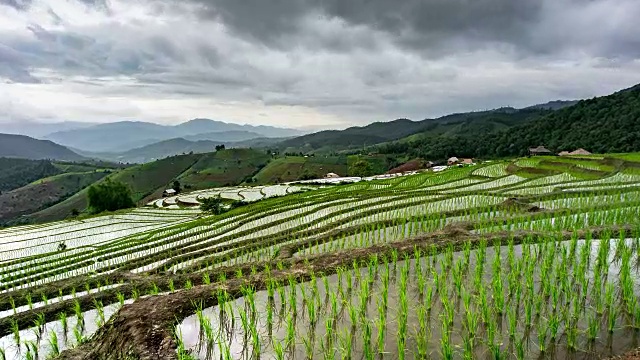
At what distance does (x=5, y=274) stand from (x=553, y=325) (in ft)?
65.6

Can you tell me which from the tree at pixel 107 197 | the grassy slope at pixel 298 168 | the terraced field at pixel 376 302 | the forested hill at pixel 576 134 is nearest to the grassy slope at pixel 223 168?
the grassy slope at pixel 298 168

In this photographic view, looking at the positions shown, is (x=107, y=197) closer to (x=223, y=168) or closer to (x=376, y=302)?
(x=376, y=302)

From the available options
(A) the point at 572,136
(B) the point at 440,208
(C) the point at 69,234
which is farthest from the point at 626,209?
(A) the point at 572,136

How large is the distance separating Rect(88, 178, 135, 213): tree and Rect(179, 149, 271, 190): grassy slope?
3671 cm

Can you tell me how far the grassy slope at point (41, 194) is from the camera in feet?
427

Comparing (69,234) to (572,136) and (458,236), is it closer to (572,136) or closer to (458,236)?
(458,236)

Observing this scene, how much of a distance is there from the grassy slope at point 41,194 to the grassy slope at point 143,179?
16.7 metres

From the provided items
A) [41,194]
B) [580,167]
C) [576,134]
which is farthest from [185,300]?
[41,194]

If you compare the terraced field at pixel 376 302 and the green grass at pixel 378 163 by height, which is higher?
the terraced field at pixel 376 302

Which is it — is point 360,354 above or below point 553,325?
below

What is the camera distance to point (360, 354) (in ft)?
15.7

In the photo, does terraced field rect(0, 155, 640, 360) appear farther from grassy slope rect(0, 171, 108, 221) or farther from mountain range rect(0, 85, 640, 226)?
grassy slope rect(0, 171, 108, 221)

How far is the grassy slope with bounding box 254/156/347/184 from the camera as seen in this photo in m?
113

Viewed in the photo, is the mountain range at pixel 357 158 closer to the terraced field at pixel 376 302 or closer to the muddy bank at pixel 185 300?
the terraced field at pixel 376 302
